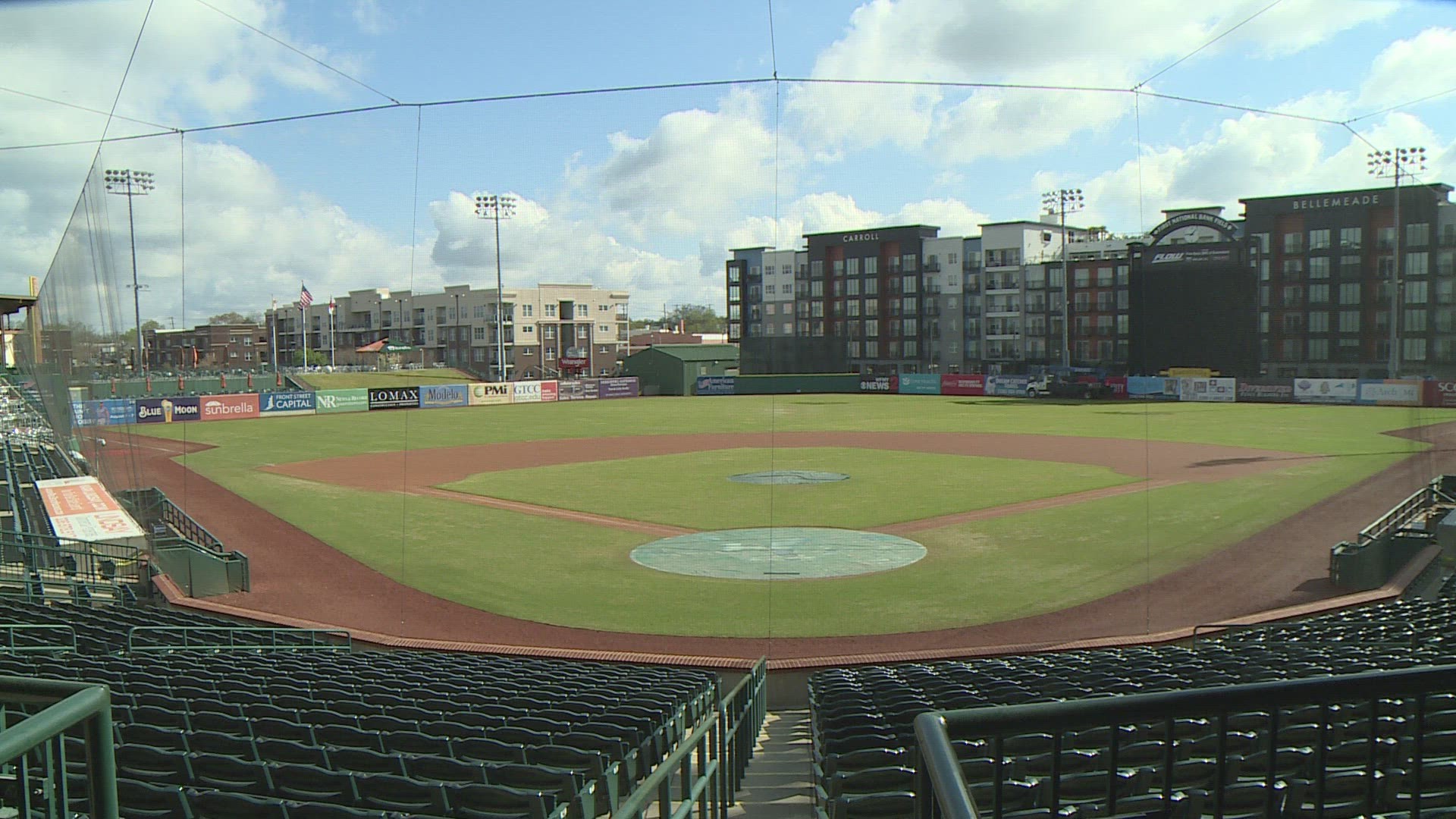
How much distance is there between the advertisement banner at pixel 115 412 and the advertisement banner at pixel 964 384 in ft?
149

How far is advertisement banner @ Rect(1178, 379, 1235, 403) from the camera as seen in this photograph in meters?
29.3

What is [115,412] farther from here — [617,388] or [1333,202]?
[617,388]

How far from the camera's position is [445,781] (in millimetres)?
5172

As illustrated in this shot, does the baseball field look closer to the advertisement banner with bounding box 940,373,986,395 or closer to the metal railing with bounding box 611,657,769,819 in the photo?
the metal railing with bounding box 611,657,769,819

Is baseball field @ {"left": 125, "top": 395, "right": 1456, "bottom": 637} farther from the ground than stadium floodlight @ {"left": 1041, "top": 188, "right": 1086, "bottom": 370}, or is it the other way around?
stadium floodlight @ {"left": 1041, "top": 188, "right": 1086, "bottom": 370}

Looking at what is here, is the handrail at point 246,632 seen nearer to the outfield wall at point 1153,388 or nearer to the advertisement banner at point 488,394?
the outfield wall at point 1153,388

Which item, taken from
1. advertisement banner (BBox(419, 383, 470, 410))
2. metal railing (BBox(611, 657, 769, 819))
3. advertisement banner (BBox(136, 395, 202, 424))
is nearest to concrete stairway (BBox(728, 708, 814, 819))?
metal railing (BBox(611, 657, 769, 819))

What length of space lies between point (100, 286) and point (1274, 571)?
2238 cm

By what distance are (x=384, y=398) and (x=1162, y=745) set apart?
178 ft

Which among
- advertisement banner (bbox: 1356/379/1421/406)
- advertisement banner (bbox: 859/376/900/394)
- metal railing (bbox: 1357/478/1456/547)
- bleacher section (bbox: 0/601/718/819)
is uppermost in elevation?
advertisement banner (bbox: 1356/379/1421/406)

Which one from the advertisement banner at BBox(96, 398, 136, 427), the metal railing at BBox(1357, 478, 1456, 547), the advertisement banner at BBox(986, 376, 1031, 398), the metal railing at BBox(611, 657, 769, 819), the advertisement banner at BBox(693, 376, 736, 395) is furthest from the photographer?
the advertisement banner at BBox(986, 376, 1031, 398)

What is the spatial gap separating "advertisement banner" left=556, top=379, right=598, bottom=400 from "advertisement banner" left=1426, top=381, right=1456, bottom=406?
151ft

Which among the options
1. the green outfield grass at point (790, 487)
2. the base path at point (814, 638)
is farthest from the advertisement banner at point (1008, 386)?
the base path at point (814, 638)

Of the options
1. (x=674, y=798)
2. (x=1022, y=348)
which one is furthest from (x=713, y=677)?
(x=1022, y=348)
